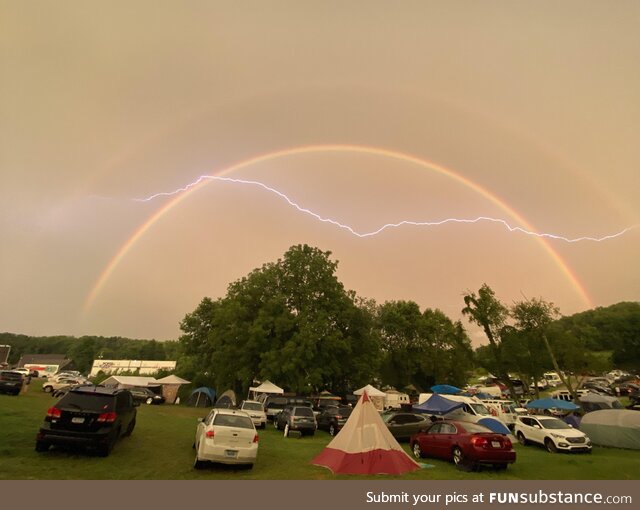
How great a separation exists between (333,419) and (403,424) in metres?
5.46

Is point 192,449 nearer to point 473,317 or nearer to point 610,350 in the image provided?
point 473,317

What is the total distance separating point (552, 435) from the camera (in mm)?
18250

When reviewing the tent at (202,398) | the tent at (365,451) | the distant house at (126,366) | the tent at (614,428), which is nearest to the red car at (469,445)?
the tent at (365,451)

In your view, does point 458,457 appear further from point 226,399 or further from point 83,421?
point 226,399

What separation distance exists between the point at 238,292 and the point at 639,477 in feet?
136

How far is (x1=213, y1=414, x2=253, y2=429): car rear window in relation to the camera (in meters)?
10.9

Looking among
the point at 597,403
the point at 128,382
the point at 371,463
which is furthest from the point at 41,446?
the point at 597,403

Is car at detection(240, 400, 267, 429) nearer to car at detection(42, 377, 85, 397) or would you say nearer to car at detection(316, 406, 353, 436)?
car at detection(316, 406, 353, 436)

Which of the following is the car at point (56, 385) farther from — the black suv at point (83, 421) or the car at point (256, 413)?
the black suv at point (83, 421)

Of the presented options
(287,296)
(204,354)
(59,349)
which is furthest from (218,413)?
(59,349)

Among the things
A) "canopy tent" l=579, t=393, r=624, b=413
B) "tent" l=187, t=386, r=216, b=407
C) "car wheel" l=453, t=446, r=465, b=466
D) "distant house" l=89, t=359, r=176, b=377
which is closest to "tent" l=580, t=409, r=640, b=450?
"car wheel" l=453, t=446, r=465, b=466

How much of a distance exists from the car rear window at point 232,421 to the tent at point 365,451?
258 centimetres

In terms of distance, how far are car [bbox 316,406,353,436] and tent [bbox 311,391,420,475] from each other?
11.4 m

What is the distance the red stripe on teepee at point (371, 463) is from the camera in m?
11.1
